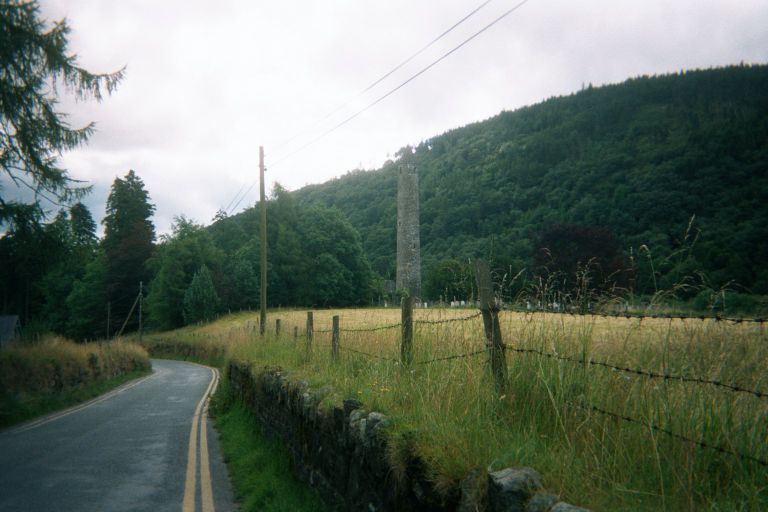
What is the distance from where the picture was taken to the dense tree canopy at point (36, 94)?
1164 centimetres

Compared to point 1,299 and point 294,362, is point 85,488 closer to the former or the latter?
point 294,362

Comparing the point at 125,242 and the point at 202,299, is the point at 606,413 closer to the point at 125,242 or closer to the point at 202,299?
the point at 202,299

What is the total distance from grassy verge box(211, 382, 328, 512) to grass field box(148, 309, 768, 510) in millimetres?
1942

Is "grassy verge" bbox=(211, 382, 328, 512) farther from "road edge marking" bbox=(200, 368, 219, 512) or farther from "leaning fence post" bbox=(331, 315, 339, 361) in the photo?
"leaning fence post" bbox=(331, 315, 339, 361)

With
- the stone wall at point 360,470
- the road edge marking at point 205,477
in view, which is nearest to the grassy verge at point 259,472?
the stone wall at point 360,470

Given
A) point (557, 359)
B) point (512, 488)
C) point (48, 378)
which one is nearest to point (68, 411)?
point (48, 378)

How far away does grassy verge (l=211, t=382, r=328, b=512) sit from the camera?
6.26m

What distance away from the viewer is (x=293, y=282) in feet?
217

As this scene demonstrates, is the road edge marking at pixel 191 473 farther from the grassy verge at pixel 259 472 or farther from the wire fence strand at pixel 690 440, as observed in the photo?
the wire fence strand at pixel 690 440

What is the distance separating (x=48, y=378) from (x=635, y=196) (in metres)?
20.1

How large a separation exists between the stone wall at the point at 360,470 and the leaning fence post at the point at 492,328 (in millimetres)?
975

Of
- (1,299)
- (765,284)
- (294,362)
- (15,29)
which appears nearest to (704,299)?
(765,284)

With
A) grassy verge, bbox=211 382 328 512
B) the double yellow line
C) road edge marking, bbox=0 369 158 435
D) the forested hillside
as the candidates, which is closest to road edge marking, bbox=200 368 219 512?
the double yellow line

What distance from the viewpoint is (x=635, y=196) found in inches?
642
